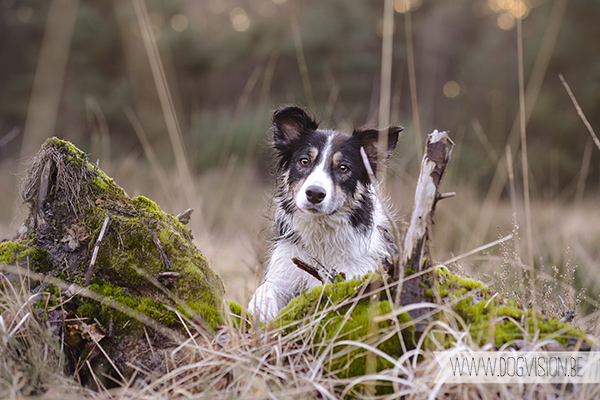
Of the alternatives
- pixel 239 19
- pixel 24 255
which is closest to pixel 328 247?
pixel 24 255

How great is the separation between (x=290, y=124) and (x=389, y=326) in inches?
97.3

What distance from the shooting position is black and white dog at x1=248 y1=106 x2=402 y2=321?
329 cm

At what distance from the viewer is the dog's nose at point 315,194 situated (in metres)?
3.19

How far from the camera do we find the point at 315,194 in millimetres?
3191

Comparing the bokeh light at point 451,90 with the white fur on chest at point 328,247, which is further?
the bokeh light at point 451,90

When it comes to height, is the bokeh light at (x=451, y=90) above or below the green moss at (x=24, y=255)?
above

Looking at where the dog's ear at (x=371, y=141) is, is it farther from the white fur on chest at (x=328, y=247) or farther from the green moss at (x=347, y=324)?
the green moss at (x=347, y=324)

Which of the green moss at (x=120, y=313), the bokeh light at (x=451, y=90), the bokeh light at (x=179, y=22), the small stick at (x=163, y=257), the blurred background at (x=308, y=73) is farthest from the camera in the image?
the bokeh light at (x=451, y=90)

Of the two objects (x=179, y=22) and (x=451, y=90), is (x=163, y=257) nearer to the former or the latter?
(x=179, y=22)

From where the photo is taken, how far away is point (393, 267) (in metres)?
1.86

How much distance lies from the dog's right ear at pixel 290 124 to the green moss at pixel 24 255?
2.13 m

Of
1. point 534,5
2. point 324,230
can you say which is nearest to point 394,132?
point 324,230

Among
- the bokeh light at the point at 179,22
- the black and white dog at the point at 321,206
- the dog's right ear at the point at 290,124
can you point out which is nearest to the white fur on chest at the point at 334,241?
the black and white dog at the point at 321,206

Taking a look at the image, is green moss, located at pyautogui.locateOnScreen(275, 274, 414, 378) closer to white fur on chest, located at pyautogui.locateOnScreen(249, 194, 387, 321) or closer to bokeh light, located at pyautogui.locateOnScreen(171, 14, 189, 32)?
white fur on chest, located at pyautogui.locateOnScreen(249, 194, 387, 321)
